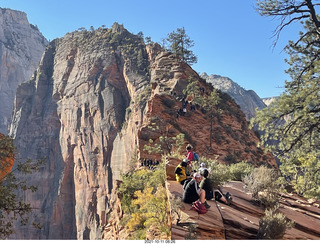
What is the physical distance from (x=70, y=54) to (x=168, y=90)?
48805 mm

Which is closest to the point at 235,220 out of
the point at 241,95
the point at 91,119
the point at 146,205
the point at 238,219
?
the point at 238,219

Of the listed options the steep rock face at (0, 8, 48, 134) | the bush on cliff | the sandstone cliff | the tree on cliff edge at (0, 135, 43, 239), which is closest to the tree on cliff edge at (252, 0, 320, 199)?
the bush on cliff

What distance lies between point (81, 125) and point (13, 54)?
78.6 m

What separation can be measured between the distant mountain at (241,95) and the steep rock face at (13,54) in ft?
309

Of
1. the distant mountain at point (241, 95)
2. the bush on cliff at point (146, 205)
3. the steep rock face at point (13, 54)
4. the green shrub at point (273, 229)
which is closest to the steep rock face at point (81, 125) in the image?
the bush on cliff at point (146, 205)

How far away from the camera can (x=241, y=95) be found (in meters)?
133

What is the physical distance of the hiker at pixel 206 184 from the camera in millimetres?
8873

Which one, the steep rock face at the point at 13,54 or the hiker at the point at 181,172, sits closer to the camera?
the hiker at the point at 181,172

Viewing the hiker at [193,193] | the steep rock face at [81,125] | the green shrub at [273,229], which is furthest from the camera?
the steep rock face at [81,125]

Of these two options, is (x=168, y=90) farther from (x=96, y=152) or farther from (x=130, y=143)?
(x=96, y=152)

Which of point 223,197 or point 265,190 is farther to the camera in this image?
point 265,190

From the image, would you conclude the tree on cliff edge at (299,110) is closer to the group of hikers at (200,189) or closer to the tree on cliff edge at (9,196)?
the group of hikers at (200,189)

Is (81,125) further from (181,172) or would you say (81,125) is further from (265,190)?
(265,190)

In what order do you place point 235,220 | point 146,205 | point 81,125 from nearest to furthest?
point 235,220 → point 146,205 → point 81,125
